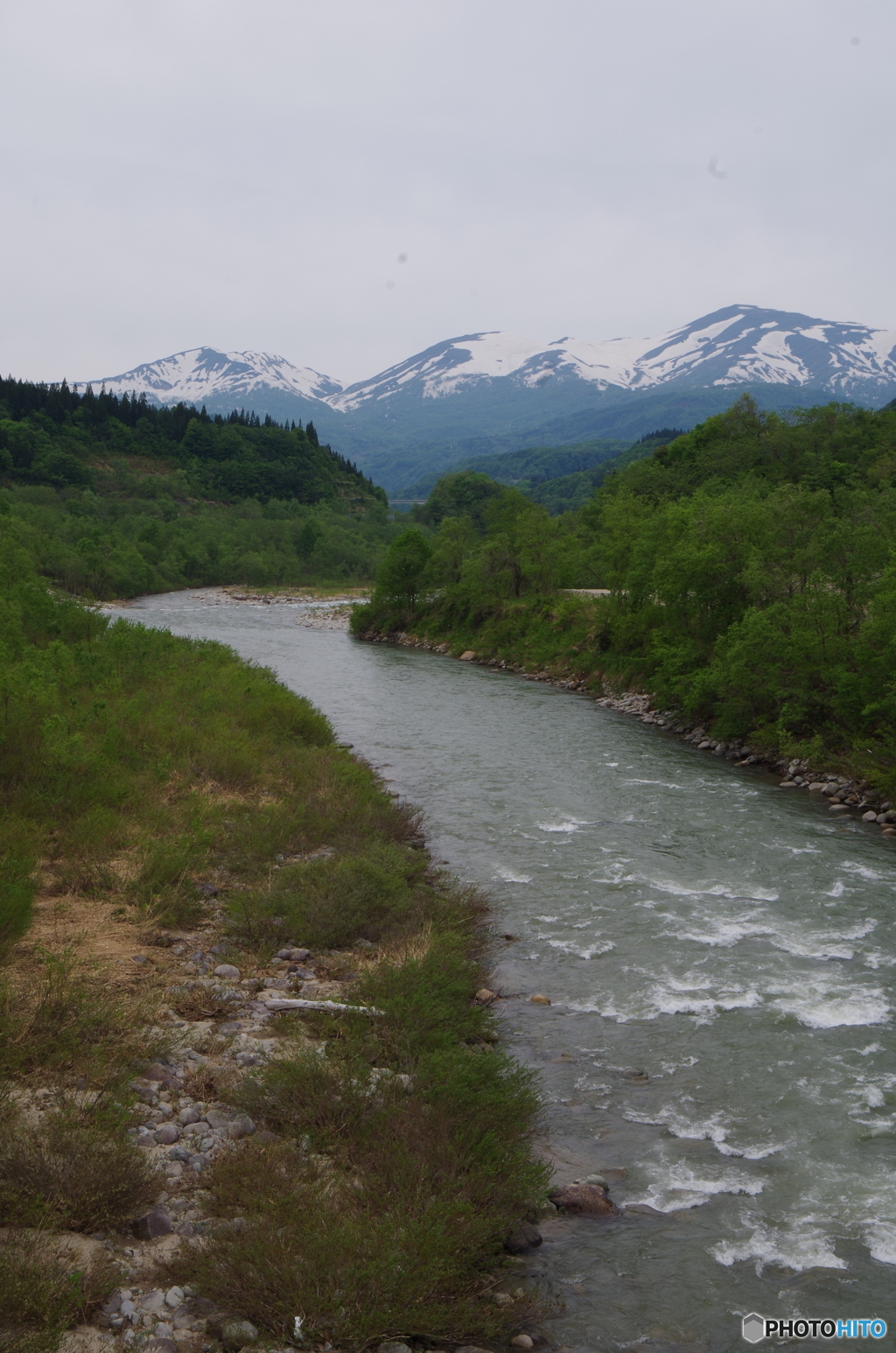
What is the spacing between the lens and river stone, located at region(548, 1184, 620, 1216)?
6.49 metres

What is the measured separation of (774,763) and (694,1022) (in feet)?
41.9

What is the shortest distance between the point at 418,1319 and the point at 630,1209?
232cm

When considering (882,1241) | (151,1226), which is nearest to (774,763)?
(882,1241)

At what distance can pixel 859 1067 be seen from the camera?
8.47 meters

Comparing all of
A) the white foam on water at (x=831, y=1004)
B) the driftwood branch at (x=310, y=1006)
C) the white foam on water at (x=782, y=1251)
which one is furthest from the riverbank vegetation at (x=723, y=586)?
the driftwood branch at (x=310, y=1006)

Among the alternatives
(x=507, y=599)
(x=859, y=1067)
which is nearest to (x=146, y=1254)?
(x=859, y=1067)

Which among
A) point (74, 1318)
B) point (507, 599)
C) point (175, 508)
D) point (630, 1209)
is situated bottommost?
point (630, 1209)

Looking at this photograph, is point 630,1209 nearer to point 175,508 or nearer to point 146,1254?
point 146,1254

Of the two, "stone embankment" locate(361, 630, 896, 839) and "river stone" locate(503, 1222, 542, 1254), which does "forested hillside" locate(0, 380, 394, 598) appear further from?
"river stone" locate(503, 1222, 542, 1254)

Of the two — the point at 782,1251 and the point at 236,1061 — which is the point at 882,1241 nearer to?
the point at 782,1251

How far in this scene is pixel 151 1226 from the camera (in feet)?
17.3

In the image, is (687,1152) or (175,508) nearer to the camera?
(687,1152)

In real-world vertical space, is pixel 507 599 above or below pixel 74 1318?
above

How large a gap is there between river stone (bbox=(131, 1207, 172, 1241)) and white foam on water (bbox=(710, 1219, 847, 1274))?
3.73 metres
